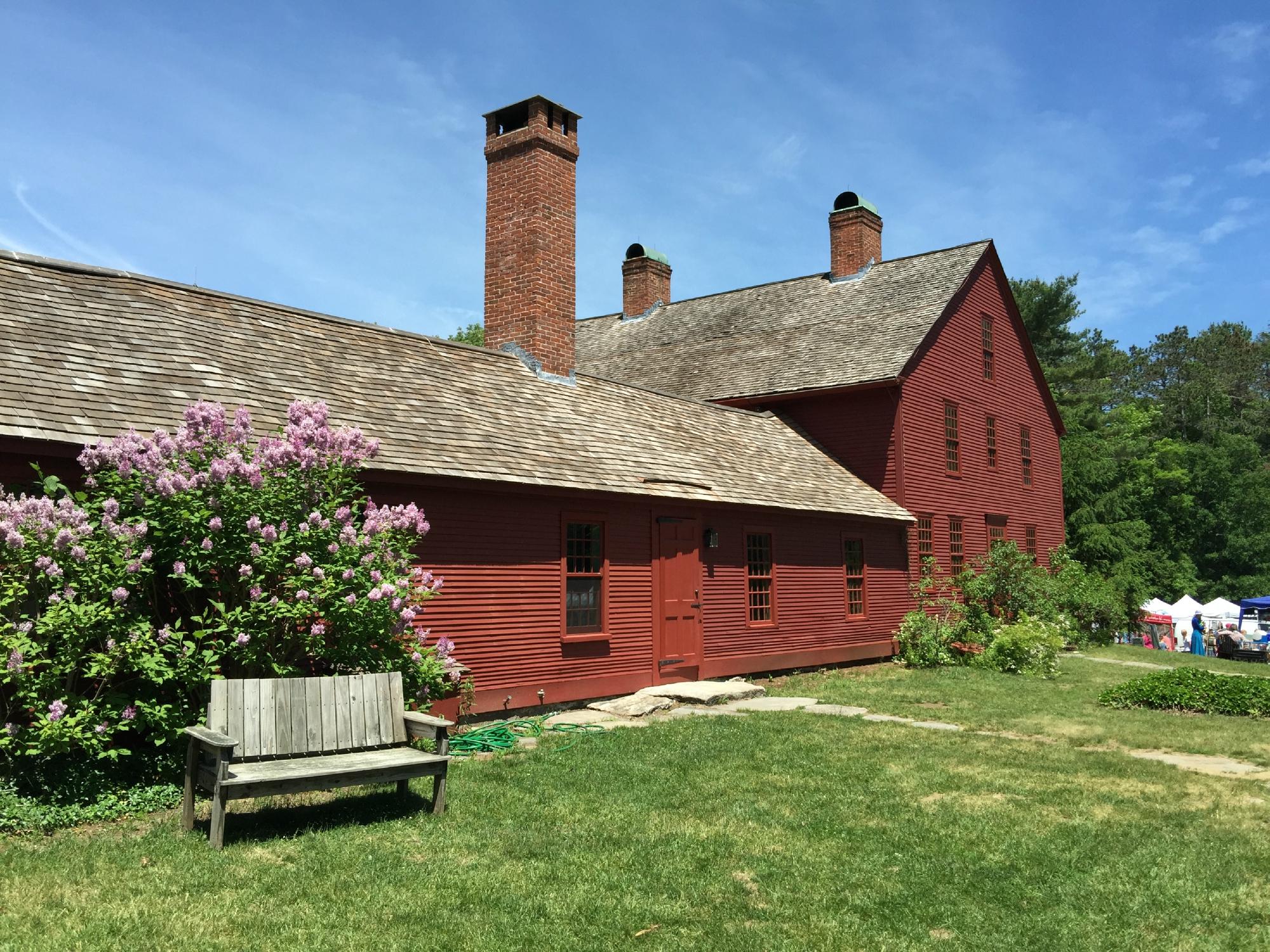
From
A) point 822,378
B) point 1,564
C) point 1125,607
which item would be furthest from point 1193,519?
point 1,564

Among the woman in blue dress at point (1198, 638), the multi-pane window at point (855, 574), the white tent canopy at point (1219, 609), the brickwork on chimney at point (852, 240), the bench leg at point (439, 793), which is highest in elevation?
the brickwork on chimney at point (852, 240)

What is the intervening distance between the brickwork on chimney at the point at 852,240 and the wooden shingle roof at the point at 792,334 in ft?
1.66

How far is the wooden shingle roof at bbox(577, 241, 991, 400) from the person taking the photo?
22.7 m

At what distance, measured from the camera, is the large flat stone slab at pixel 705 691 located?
44.2 ft

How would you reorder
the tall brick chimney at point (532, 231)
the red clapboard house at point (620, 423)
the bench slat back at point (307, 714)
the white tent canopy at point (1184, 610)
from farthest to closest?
the white tent canopy at point (1184, 610) → the tall brick chimney at point (532, 231) → the red clapboard house at point (620, 423) → the bench slat back at point (307, 714)

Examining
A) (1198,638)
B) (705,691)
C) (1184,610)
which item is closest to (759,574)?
(705,691)

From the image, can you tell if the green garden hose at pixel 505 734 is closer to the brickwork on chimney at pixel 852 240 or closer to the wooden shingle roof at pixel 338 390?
the wooden shingle roof at pixel 338 390

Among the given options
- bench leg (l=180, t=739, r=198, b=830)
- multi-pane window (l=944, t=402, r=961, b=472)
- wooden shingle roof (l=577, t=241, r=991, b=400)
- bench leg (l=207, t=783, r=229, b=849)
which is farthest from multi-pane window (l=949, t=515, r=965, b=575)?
bench leg (l=207, t=783, r=229, b=849)

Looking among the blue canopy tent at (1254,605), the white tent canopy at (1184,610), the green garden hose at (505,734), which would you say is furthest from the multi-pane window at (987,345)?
the white tent canopy at (1184,610)

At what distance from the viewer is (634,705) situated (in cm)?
1267

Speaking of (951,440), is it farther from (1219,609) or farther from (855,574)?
(1219,609)

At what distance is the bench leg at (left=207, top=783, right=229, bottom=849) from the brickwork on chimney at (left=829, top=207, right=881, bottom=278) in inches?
930

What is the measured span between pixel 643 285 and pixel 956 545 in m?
13.8

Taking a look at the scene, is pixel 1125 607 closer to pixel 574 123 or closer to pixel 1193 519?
pixel 574 123
